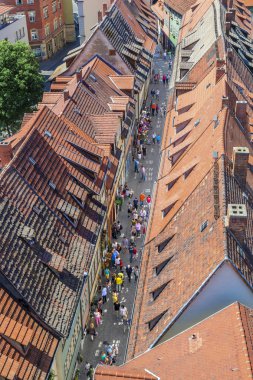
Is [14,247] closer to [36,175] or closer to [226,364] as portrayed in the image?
[36,175]

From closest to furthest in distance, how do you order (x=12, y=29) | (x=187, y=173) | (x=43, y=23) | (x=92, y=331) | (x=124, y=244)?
1. (x=187, y=173)
2. (x=92, y=331)
3. (x=124, y=244)
4. (x=12, y=29)
5. (x=43, y=23)

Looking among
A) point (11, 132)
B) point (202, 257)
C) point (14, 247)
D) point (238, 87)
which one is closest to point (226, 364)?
point (202, 257)

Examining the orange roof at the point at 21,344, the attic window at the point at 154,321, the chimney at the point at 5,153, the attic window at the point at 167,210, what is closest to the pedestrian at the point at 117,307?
the attic window at the point at 167,210

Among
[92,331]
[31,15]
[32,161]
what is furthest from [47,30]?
[92,331]

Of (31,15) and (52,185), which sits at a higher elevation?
(52,185)

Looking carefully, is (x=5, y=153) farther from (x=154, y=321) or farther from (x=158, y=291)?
(x=154, y=321)
